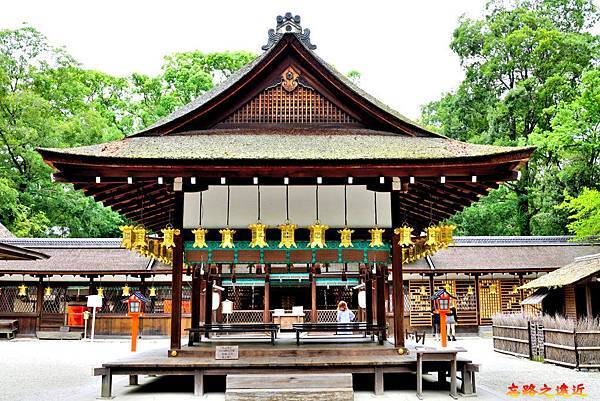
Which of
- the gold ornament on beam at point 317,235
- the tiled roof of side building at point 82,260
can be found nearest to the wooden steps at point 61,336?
the tiled roof of side building at point 82,260

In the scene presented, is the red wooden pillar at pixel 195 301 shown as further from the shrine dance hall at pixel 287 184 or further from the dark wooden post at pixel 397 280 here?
the dark wooden post at pixel 397 280

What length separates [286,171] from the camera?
36.1 ft

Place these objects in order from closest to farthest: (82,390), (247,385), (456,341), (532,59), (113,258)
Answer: (247,385) < (82,390) < (456,341) < (113,258) < (532,59)

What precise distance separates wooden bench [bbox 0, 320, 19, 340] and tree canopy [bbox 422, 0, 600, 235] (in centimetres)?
2625

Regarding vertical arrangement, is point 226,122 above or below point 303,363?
above

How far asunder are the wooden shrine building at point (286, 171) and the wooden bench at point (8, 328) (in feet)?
55.2

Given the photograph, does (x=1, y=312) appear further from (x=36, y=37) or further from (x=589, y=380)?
(x=589, y=380)

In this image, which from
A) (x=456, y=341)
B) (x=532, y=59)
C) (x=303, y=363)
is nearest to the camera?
(x=303, y=363)

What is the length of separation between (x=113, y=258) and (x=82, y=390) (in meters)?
17.3

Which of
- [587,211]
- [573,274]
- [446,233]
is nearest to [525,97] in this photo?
[587,211]

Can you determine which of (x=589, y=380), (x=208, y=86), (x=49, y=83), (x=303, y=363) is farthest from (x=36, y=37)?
(x=589, y=380)

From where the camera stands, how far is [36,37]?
1467 inches

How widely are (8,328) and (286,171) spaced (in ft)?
72.8

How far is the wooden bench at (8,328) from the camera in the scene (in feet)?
89.7
